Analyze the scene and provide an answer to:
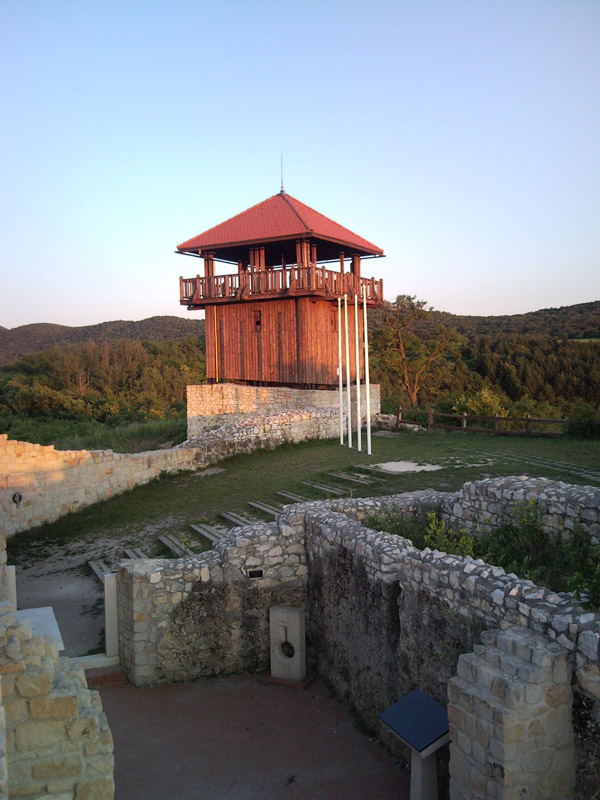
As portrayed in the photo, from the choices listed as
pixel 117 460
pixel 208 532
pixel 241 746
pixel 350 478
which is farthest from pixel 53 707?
pixel 117 460

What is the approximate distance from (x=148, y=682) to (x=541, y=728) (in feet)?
16.3

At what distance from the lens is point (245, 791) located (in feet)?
18.3

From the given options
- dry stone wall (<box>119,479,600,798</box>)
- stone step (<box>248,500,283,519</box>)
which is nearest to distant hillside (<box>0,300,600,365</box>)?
stone step (<box>248,500,283,519</box>)

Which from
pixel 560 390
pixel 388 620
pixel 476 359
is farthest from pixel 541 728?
pixel 476 359

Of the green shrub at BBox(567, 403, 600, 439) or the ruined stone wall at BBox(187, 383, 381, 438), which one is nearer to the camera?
the green shrub at BBox(567, 403, 600, 439)

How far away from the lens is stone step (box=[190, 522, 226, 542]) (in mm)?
10655

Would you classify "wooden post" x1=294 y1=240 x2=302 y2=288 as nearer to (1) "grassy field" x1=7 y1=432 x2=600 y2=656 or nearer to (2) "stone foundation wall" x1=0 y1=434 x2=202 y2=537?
(1) "grassy field" x1=7 y1=432 x2=600 y2=656

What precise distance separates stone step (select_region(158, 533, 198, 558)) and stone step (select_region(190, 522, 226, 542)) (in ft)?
1.47

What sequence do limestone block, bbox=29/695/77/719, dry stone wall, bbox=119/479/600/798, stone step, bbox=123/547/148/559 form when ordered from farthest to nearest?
stone step, bbox=123/547/148/559, dry stone wall, bbox=119/479/600/798, limestone block, bbox=29/695/77/719

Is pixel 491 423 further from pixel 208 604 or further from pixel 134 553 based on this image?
pixel 208 604

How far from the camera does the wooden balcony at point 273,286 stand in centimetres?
2122

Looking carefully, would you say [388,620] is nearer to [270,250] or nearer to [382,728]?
[382,728]

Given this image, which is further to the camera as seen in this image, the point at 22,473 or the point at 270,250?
the point at 270,250

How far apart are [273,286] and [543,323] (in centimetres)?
4344
